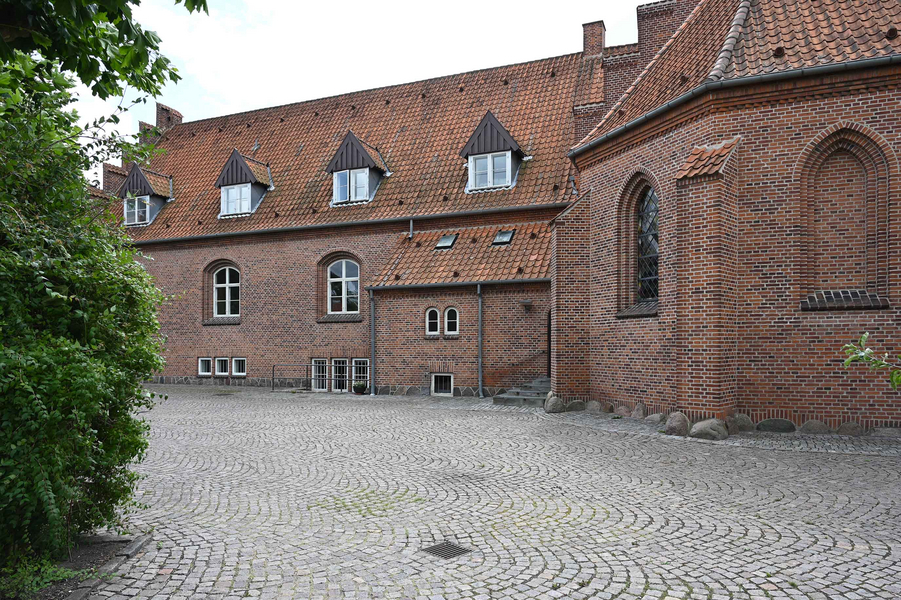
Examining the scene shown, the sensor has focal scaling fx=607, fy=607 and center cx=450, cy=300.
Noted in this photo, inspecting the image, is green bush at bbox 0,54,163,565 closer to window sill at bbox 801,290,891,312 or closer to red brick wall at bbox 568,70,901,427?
red brick wall at bbox 568,70,901,427

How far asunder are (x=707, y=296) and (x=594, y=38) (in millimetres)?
13475

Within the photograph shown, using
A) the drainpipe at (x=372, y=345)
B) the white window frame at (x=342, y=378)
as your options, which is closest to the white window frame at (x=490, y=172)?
the drainpipe at (x=372, y=345)

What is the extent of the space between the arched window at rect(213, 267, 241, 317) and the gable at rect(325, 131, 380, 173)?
17.6 feet

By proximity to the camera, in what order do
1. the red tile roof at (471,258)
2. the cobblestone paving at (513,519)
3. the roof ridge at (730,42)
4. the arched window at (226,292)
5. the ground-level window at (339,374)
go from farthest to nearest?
the arched window at (226,292)
the ground-level window at (339,374)
the red tile roof at (471,258)
the roof ridge at (730,42)
the cobblestone paving at (513,519)

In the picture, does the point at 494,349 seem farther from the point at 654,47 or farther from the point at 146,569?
the point at 146,569

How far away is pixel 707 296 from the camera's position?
34.4ft

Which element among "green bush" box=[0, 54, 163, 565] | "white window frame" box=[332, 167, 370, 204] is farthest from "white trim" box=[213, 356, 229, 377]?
"green bush" box=[0, 54, 163, 565]

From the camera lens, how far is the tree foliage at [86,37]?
12.7ft

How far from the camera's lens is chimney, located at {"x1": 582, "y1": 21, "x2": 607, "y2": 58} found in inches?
811

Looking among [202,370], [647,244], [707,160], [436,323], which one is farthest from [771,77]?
[202,370]

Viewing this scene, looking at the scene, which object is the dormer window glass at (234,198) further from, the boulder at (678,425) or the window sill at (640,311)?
the boulder at (678,425)

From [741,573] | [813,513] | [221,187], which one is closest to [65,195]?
[741,573]

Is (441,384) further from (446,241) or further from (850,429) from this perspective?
(850,429)

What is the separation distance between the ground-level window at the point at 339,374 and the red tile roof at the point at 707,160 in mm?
12052
